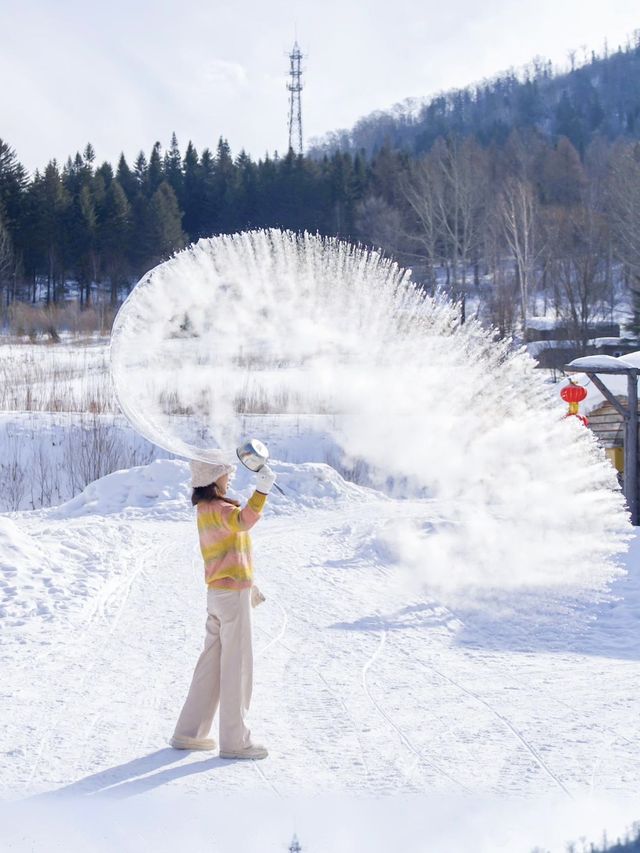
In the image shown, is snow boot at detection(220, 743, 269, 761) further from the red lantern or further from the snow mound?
the red lantern

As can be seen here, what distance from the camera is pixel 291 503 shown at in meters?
19.7

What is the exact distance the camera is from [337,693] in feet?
23.2

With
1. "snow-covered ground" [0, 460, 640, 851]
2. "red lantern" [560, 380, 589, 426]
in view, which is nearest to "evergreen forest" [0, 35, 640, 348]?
"red lantern" [560, 380, 589, 426]

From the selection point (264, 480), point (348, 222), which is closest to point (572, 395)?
point (264, 480)

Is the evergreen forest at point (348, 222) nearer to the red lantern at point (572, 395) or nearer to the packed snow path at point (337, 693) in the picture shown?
the red lantern at point (572, 395)

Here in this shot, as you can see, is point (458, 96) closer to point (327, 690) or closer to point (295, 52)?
point (295, 52)

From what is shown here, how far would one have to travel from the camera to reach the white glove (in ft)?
18.0

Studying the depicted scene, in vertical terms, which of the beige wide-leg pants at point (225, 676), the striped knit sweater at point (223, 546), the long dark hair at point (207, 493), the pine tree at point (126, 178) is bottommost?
the beige wide-leg pants at point (225, 676)

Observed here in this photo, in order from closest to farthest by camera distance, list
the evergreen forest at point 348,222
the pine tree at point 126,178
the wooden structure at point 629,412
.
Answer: the wooden structure at point 629,412 → the evergreen forest at point 348,222 → the pine tree at point 126,178

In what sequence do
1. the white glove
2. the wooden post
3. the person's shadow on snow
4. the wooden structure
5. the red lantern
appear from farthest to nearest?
the red lantern < the wooden post < the wooden structure < the white glove < the person's shadow on snow

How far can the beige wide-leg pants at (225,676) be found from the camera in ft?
18.2

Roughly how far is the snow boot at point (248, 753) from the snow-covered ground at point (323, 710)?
62 mm

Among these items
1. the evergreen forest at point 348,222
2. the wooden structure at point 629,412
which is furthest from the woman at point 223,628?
the evergreen forest at point 348,222

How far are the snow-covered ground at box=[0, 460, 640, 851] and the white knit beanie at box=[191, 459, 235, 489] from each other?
1612mm
